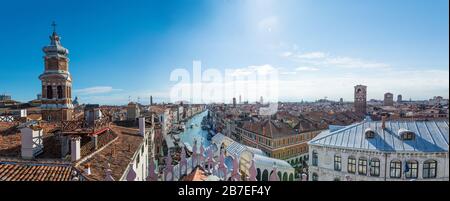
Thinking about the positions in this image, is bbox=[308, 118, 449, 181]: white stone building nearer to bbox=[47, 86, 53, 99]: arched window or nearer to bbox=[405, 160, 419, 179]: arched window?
bbox=[405, 160, 419, 179]: arched window

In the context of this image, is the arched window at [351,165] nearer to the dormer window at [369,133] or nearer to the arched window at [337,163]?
the arched window at [337,163]

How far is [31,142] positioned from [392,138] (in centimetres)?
517

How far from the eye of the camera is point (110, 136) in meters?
4.10

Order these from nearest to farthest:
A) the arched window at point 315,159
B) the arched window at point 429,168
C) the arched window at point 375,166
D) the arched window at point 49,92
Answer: the arched window at point 429,168 < the arched window at point 375,166 < the arched window at point 49,92 < the arched window at point 315,159

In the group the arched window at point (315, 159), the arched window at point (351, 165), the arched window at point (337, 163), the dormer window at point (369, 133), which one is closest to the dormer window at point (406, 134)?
the dormer window at point (369, 133)

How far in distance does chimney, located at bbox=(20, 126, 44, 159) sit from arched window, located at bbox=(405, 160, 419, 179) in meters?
4.94

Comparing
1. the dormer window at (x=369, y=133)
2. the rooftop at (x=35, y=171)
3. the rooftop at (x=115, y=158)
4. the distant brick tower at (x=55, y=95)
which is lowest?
the rooftop at (x=115, y=158)

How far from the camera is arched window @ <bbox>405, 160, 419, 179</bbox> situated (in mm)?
3453

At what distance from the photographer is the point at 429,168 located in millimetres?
3342

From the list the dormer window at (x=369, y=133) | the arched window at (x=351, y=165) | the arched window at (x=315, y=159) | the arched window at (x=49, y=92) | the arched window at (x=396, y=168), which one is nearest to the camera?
the arched window at (x=396, y=168)

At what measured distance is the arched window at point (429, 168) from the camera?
10.5 feet
